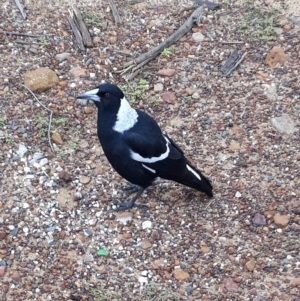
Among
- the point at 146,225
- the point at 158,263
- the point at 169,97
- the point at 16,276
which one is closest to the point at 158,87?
the point at 169,97

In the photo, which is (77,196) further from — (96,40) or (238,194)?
(96,40)

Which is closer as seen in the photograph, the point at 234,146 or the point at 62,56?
the point at 234,146

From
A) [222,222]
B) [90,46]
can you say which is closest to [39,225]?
[222,222]

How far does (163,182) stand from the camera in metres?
3.96

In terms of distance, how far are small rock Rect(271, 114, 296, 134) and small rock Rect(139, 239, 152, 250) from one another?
1.22 metres

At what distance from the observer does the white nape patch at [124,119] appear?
11.3 ft

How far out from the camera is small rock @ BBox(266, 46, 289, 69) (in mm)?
4543

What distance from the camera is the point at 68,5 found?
4.81 meters

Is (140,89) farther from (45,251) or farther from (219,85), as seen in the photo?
(45,251)

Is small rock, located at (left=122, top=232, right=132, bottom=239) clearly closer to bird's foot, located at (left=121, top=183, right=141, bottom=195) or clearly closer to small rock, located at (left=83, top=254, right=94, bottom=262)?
small rock, located at (left=83, top=254, right=94, bottom=262)

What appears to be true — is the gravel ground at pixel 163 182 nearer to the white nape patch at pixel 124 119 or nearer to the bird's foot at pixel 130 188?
the bird's foot at pixel 130 188

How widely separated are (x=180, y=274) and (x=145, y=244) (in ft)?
0.91

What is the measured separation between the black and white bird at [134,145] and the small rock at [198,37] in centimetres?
132

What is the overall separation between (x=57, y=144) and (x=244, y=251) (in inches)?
53.6
